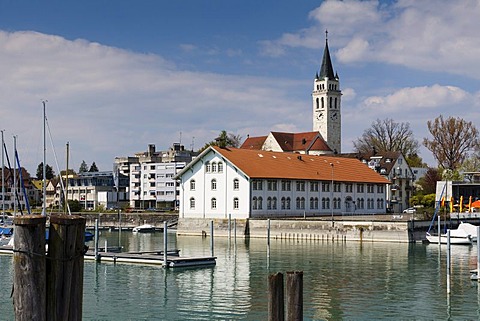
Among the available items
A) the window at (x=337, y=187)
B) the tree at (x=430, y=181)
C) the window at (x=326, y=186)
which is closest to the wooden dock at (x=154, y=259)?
the window at (x=326, y=186)

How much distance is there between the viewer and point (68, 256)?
29.7 ft

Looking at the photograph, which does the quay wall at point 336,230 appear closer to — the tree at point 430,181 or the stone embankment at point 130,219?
the stone embankment at point 130,219

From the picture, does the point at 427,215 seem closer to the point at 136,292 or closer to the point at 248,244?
the point at 248,244

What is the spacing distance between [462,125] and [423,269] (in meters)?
76.7

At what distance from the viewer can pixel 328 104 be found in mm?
156625

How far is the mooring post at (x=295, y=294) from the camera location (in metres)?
10.2

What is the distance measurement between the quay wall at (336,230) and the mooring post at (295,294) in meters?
53.9

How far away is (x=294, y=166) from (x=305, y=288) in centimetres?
5174

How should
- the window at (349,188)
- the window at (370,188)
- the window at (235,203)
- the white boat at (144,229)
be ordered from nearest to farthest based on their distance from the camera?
the window at (235,203)
the white boat at (144,229)
the window at (349,188)
the window at (370,188)

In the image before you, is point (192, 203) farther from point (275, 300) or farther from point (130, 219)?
point (275, 300)

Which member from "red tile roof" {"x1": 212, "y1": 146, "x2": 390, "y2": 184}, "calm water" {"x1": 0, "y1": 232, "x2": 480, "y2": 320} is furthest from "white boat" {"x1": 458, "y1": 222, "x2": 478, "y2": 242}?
"red tile roof" {"x1": 212, "y1": 146, "x2": 390, "y2": 184}

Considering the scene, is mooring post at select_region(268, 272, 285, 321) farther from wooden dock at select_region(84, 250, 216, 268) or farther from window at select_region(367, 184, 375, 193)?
window at select_region(367, 184, 375, 193)

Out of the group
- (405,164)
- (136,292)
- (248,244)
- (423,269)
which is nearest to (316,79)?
(405,164)

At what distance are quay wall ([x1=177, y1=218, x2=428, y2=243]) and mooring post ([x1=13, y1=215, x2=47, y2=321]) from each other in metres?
55.4
